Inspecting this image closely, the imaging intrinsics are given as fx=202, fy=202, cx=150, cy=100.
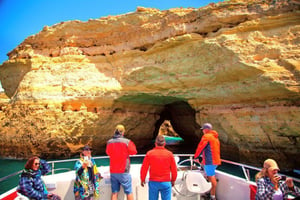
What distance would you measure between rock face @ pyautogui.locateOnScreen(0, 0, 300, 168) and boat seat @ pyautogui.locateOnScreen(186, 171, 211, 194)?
6291 millimetres

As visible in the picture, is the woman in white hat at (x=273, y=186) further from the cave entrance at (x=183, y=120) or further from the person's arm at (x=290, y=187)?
the cave entrance at (x=183, y=120)

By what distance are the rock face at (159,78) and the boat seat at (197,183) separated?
20.6 ft

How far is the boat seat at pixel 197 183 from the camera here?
347cm

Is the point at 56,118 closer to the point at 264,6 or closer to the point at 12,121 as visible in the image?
the point at 12,121

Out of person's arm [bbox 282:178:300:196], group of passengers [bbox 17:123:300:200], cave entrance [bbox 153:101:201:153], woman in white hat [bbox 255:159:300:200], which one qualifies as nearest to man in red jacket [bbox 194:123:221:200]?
group of passengers [bbox 17:123:300:200]

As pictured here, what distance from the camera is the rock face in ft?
28.1

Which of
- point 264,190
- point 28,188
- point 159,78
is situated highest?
point 159,78

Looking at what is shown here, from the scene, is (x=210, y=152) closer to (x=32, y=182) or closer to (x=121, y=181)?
(x=121, y=181)

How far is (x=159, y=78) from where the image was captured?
11367 mm

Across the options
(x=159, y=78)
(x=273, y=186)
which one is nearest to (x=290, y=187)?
(x=273, y=186)

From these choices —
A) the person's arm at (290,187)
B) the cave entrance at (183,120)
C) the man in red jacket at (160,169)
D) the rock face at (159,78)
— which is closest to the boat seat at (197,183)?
the man in red jacket at (160,169)

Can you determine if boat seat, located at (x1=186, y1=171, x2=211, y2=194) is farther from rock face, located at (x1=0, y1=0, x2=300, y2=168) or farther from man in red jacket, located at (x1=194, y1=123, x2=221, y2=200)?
rock face, located at (x1=0, y1=0, x2=300, y2=168)

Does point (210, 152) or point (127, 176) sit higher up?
point (210, 152)

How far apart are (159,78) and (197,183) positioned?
27.2 ft
